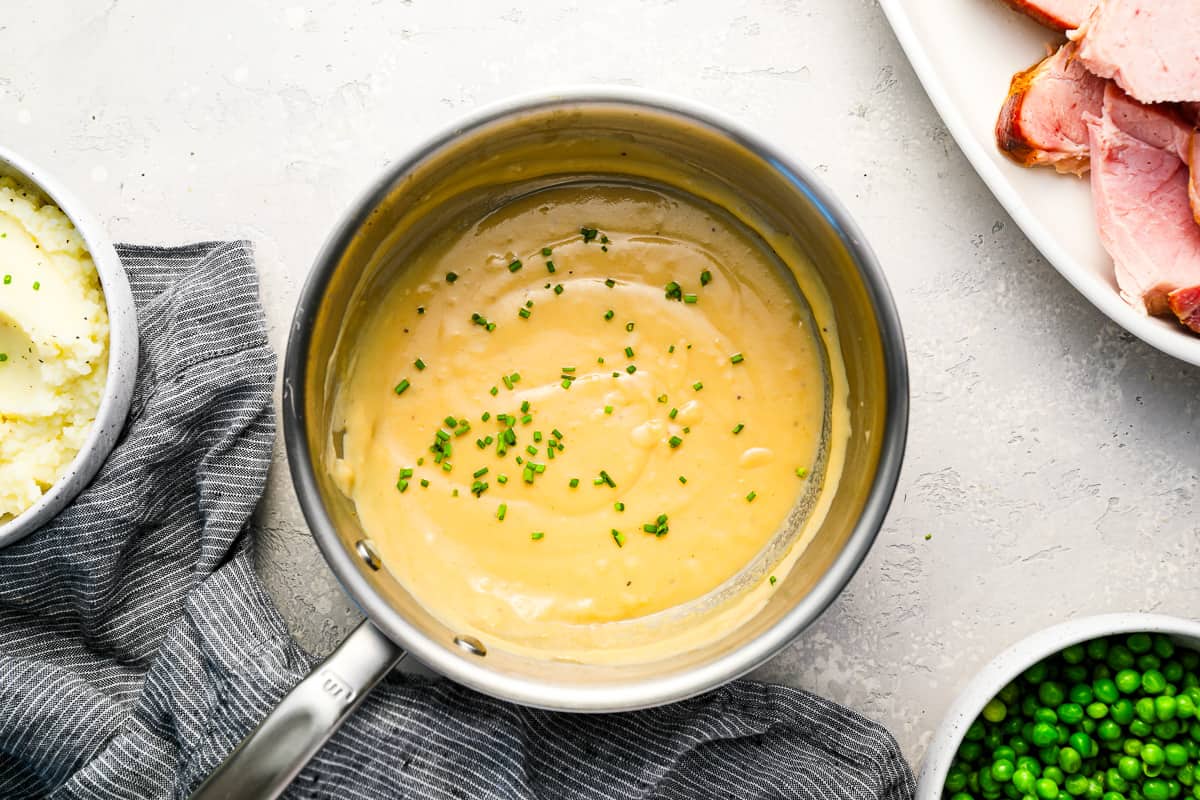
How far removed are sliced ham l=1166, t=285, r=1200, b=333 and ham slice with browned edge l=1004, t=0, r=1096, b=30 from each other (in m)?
0.59

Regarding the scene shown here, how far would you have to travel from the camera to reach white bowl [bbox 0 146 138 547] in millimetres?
1920

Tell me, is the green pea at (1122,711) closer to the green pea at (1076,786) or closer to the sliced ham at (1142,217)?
the green pea at (1076,786)

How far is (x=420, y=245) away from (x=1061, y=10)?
1.38m

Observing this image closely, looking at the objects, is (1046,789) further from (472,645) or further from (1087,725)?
(472,645)

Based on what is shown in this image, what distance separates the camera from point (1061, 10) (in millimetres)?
2135

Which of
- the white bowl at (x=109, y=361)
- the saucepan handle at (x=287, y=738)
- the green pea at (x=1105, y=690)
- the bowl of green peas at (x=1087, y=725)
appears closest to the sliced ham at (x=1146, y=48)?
the bowl of green peas at (x=1087, y=725)

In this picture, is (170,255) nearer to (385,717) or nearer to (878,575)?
(385,717)

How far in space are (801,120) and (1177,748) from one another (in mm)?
1456

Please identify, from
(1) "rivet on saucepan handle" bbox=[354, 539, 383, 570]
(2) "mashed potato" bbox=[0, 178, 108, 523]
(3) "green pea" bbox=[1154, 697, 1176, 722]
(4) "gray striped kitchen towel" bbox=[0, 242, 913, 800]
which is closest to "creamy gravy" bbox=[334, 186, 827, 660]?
(1) "rivet on saucepan handle" bbox=[354, 539, 383, 570]

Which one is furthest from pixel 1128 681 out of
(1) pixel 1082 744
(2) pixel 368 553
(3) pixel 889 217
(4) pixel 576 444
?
(2) pixel 368 553

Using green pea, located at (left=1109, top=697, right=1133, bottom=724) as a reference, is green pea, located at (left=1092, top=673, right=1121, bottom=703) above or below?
above

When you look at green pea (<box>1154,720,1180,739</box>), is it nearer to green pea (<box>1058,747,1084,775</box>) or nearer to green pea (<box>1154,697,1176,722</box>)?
green pea (<box>1154,697,1176,722</box>)

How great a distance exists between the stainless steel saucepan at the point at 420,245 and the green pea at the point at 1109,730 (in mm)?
729

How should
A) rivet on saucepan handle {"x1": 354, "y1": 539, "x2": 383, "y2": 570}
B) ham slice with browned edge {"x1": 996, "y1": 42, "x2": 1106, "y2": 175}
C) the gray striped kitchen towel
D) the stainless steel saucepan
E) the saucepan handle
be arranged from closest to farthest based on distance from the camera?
the saucepan handle
the stainless steel saucepan
rivet on saucepan handle {"x1": 354, "y1": 539, "x2": 383, "y2": 570}
the gray striped kitchen towel
ham slice with browned edge {"x1": 996, "y1": 42, "x2": 1106, "y2": 175}
